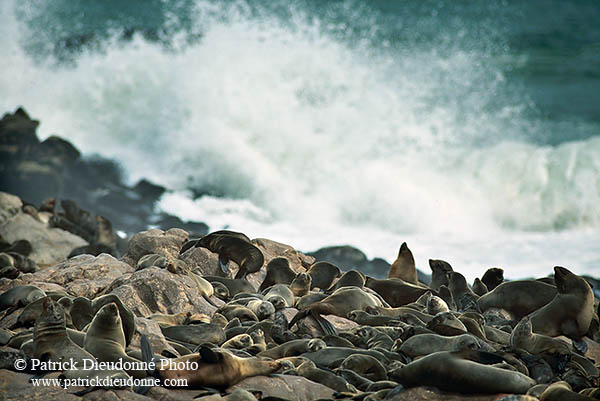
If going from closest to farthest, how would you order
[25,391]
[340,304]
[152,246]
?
[25,391] < [340,304] < [152,246]

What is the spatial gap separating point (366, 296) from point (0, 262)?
544cm

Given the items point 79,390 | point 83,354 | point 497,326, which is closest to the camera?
point 79,390

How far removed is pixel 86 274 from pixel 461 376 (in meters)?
4.76

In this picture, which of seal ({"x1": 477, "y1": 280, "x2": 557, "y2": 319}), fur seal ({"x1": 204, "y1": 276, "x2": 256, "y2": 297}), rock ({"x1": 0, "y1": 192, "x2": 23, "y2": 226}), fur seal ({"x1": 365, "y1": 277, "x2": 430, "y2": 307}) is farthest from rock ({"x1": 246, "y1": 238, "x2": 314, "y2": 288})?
rock ({"x1": 0, "y1": 192, "x2": 23, "y2": 226})

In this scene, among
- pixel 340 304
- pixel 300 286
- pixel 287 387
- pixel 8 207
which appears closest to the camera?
pixel 287 387

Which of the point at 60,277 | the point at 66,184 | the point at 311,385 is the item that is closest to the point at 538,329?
the point at 311,385

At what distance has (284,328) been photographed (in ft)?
18.1

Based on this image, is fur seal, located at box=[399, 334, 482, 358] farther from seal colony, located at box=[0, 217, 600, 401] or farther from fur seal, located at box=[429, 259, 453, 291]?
fur seal, located at box=[429, 259, 453, 291]

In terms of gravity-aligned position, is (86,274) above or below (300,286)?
above

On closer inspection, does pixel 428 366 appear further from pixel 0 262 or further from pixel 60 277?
pixel 0 262

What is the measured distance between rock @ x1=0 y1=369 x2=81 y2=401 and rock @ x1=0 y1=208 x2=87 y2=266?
36.4ft

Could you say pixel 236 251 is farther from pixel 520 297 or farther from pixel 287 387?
pixel 287 387

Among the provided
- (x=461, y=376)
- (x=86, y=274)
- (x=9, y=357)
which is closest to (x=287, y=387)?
(x=461, y=376)

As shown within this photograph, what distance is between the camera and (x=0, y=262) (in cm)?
886
